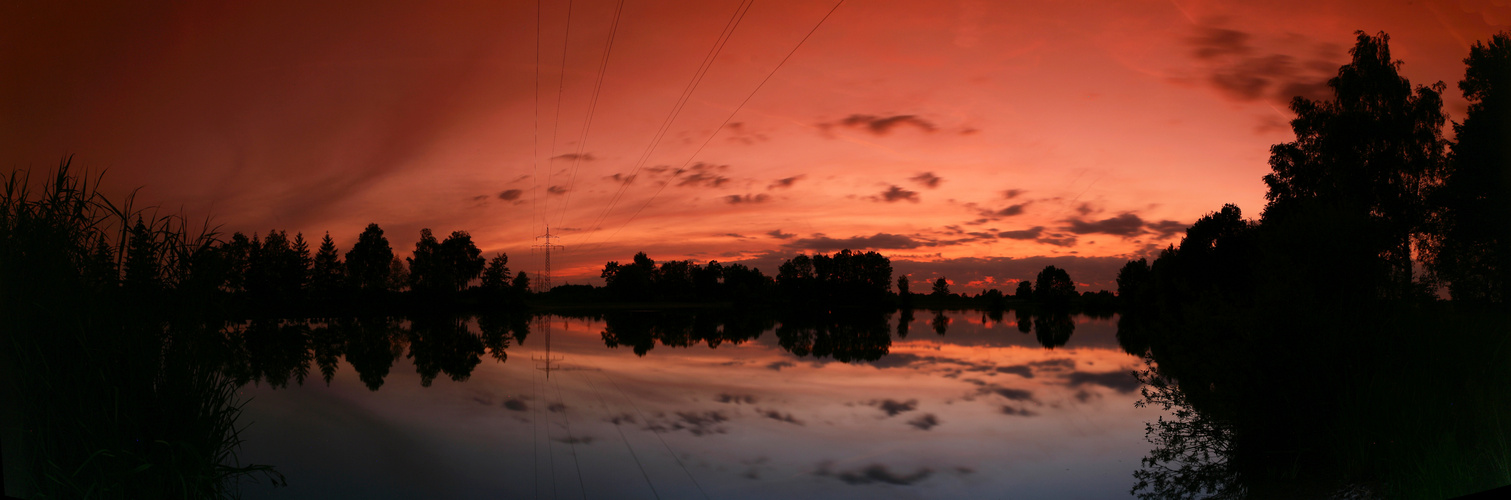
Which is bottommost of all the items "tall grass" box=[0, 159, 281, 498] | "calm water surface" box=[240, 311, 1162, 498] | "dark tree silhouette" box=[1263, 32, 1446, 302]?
"calm water surface" box=[240, 311, 1162, 498]

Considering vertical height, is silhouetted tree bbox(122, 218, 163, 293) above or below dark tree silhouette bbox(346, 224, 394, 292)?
below

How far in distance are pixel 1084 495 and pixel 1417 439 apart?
142 inches

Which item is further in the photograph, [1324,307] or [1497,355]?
[1324,307]

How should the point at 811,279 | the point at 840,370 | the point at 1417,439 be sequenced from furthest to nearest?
the point at 811,279 < the point at 840,370 < the point at 1417,439

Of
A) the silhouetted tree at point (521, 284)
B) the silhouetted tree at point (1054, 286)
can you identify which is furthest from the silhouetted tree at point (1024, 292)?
the silhouetted tree at point (521, 284)

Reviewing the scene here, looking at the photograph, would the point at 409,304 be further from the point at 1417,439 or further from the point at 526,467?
the point at 1417,439

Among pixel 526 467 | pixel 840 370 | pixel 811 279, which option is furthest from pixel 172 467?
pixel 811 279

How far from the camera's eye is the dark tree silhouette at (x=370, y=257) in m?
83.3

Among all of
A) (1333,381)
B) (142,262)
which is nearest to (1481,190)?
(1333,381)

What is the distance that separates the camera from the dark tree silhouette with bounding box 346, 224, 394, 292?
273 feet

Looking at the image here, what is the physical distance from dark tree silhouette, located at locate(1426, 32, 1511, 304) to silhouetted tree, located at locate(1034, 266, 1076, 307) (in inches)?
5060

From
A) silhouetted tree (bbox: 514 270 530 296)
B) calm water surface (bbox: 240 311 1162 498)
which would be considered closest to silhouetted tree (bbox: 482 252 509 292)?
silhouetted tree (bbox: 514 270 530 296)

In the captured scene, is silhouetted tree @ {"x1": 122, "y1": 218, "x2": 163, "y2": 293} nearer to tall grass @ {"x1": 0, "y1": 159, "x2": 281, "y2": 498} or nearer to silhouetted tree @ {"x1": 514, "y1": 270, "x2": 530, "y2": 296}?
tall grass @ {"x1": 0, "y1": 159, "x2": 281, "y2": 498}

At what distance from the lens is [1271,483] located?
28.9 ft
